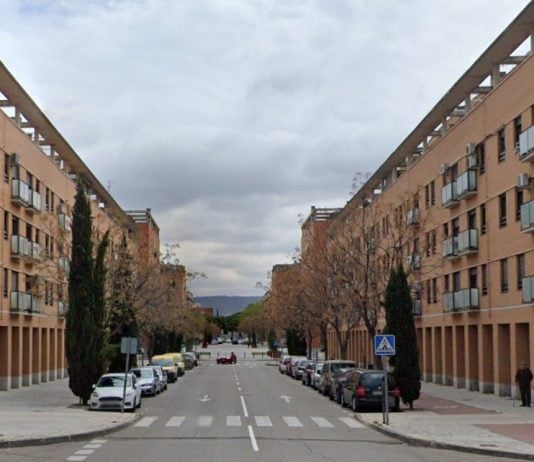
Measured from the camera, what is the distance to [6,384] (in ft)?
151

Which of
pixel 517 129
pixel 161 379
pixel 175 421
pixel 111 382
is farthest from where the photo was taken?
pixel 161 379

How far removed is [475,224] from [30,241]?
23.6 metres

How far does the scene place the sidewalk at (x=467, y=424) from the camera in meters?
21.4

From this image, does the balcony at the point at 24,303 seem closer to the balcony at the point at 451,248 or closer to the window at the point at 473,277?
the balcony at the point at 451,248

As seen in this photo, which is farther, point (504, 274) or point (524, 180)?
point (504, 274)

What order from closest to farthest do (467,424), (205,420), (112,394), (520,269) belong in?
(467,424) → (205,420) → (112,394) → (520,269)

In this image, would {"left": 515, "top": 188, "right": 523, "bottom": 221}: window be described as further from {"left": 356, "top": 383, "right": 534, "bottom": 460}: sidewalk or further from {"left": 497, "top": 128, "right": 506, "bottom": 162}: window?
{"left": 356, "top": 383, "right": 534, "bottom": 460}: sidewalk

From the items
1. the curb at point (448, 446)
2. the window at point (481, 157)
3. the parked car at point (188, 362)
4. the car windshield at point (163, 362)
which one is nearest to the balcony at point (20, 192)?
the car windshield at point (163, 362)

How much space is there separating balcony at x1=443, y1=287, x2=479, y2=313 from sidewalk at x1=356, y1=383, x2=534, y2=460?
4858mm

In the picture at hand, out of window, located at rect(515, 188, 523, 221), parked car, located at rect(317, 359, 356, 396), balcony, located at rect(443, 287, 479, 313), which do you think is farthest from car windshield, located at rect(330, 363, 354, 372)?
window, located at rect(515, 188, 523, 221)

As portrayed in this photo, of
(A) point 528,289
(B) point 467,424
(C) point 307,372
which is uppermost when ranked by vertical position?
(A) point 528,289

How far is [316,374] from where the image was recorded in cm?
4972

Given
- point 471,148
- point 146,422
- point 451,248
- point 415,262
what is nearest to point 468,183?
point 471,148

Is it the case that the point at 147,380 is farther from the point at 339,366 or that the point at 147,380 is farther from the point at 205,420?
the point at 205,420
